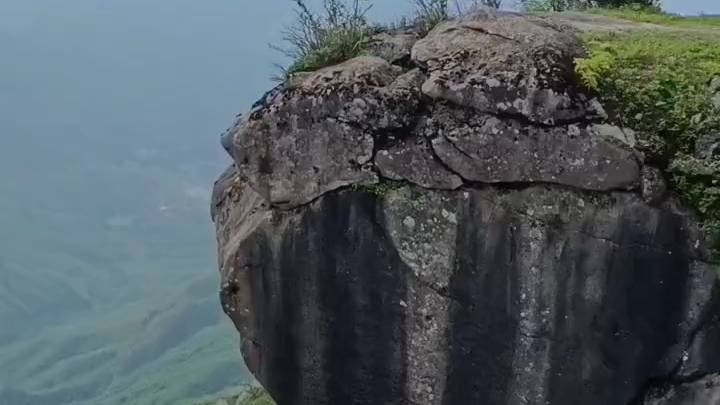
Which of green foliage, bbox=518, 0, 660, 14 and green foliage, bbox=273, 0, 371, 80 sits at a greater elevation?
green foliage, bbox=518, 0, 660, 14

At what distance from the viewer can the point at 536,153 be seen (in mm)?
7891

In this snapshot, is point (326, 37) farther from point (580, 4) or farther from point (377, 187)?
point (580, 4)

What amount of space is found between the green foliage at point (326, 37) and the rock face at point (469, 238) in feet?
1.36

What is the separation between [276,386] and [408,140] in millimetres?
3356

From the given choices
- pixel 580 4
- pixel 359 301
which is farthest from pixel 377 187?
pixel 580 4

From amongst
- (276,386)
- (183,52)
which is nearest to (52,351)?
(276,386)

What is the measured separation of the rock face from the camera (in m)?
7.88

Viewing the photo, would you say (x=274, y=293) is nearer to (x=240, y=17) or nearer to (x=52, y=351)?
(x=52, y=351)

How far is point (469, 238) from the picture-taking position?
8305 millimetres

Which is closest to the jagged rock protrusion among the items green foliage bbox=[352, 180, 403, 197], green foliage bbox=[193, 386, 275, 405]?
green foliage bbox=[352, 180, 403, 197]

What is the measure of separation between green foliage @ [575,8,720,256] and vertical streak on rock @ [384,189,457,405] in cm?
187

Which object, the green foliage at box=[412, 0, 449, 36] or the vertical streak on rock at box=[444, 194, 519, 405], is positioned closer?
the vertical streak on rock at box=[444, 194, 519, 405]

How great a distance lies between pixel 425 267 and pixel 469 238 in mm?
559

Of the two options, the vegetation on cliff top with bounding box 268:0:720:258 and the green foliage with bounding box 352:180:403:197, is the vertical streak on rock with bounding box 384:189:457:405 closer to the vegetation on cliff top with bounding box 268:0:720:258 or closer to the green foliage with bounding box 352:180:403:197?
the green foliage with bounding box 352:180:403:197
